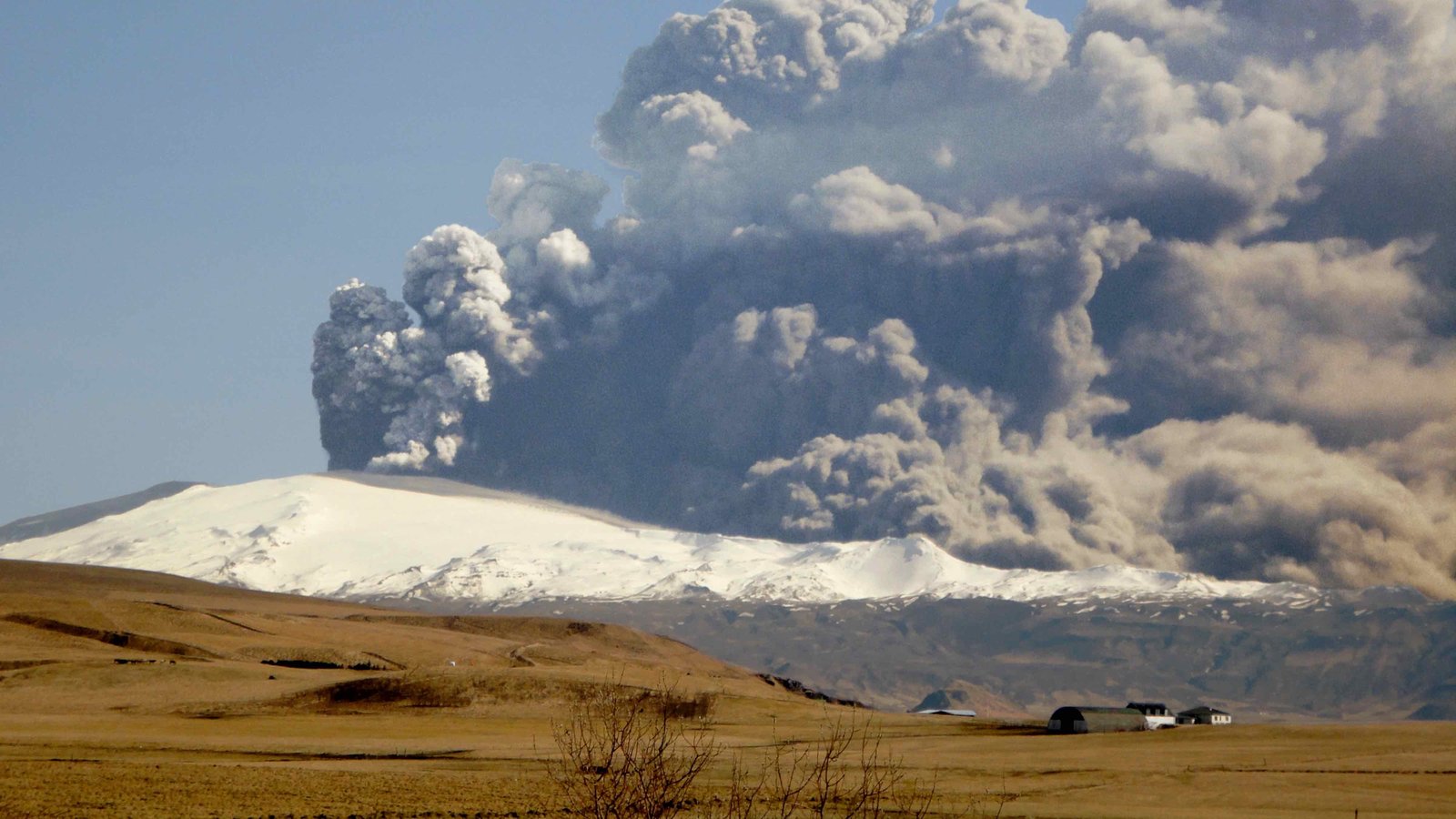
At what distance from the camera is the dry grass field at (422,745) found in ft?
165

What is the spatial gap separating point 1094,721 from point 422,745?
45365 millimetres

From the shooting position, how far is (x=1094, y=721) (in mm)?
99875

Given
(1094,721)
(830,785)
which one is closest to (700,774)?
(830,785)

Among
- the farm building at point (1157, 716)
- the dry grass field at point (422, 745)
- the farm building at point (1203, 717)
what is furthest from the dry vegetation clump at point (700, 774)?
the farm building at point (1203, 717)

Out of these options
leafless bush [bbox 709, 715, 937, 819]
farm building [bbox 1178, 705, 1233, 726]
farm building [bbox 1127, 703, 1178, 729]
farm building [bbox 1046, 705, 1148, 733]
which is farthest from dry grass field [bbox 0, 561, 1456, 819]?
farm building [bbox 1178, 705, 1233, 726]

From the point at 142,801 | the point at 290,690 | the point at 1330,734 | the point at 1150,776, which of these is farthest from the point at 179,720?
the point at 1330,734

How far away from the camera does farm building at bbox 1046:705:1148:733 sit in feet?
319

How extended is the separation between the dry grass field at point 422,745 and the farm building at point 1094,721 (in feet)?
8.46

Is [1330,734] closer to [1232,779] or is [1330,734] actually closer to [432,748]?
[1232,779]

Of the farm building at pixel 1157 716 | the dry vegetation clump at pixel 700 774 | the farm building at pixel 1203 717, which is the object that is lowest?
the farm building at pixel 1203 717

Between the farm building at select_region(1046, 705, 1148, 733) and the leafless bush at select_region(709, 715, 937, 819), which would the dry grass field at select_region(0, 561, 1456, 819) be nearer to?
the leafless bush at select_region(709, 715, 937, 819)

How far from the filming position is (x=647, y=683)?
126m

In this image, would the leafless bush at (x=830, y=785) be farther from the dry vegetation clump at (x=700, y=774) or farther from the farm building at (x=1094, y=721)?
the farm building at (x=1094, y=721)

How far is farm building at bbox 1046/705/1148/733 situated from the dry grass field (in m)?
2.58
